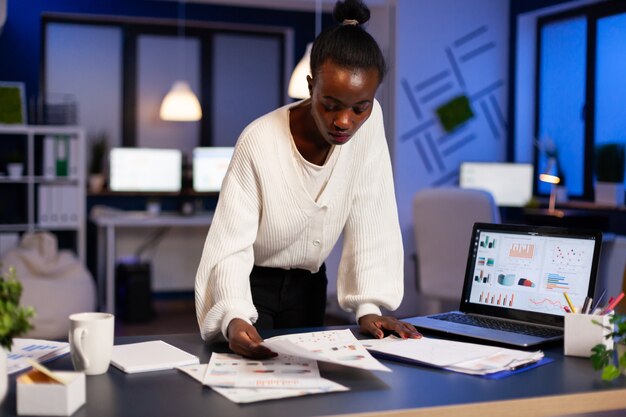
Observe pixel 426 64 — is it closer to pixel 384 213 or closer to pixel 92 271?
pixel 92 271

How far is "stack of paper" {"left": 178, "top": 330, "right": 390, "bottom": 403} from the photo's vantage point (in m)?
1.36

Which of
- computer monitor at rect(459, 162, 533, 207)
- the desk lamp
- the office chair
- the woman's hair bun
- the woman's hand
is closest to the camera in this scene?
the woman's hand

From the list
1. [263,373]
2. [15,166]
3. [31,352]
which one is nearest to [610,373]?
[263,373]

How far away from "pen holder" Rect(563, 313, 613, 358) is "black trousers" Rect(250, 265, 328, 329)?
706 millimetres

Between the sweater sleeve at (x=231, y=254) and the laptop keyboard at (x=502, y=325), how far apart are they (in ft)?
1.65

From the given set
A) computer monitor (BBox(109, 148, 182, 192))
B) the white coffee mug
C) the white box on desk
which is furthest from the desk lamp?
the white box on desk

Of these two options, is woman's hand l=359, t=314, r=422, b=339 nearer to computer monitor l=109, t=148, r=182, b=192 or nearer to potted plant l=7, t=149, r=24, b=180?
potted plant l=7, t=149, r=24, b=180

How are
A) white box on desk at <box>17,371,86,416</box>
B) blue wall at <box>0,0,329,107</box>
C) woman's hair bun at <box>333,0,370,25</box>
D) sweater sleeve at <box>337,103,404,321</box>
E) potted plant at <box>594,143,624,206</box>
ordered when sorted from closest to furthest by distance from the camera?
white box on desk at <box>17,371,86,416</box> < woman's hair bun at <box>333,0,370,25</box> < sweater sleeve at <box>337,103,404,321</box> < potted plant at <box>594,143,624,206</box> < blue wall at <box>0,0,329,107</box>

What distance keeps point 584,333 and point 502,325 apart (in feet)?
0.94

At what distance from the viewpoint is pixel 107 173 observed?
22.5 ft

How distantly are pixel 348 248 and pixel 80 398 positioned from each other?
2.95ft

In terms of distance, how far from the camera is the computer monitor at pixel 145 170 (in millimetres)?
6547

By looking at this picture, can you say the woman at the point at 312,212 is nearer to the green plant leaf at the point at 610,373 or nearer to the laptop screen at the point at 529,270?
the laptop screen at the point at 529,270

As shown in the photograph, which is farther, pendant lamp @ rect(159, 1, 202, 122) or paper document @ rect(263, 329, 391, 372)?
pendant lamp @ rect(159, 1, 202, 122)
